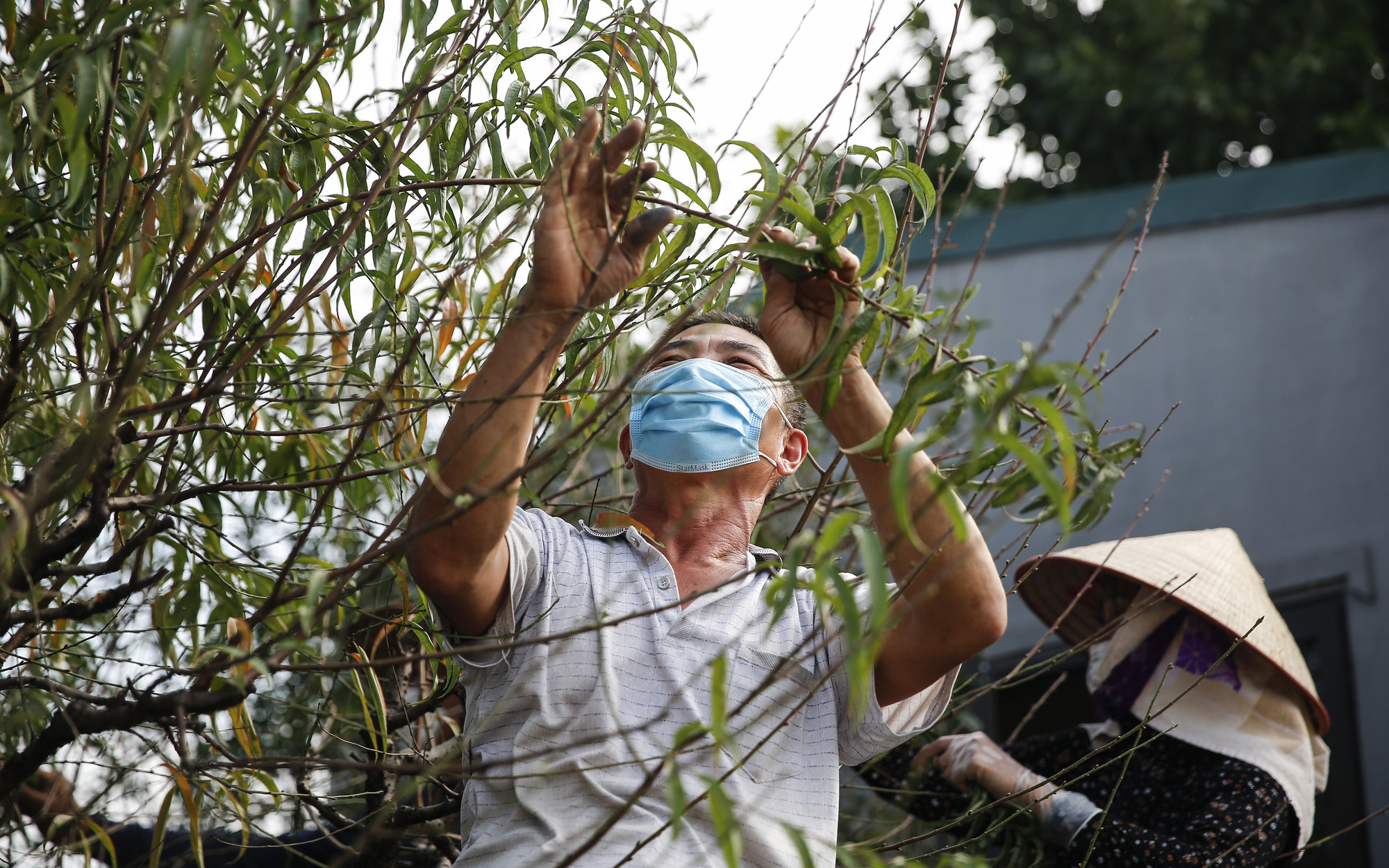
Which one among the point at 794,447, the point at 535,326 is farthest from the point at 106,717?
the point at 794,447

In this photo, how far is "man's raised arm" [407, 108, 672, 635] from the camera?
131cm

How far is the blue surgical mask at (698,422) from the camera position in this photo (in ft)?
5.84

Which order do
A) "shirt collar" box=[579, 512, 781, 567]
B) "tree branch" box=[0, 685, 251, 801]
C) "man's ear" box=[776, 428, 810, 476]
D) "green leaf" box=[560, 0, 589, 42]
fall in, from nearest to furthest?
1. "tree branch" box=[0, 685, 251, 801]
2. "green leaf" box=[560, 0, 589, 42]
3. "shirt collar" box=[579, 512, 781, 567]
4. "man's ear" box=[776, 428, 810, 476]

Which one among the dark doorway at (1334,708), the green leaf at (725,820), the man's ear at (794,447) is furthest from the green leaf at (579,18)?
the dark doorway at (1334,708)

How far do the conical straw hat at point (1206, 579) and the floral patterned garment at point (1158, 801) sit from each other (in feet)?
0.83

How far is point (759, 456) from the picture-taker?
185 cm

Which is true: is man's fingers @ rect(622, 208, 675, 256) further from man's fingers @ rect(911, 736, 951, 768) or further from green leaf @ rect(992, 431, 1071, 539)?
man's fingers @ rect(911, 736, 951, 768)

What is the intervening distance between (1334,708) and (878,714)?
9.27 feet

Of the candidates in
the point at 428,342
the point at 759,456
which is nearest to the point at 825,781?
the point at 759,456

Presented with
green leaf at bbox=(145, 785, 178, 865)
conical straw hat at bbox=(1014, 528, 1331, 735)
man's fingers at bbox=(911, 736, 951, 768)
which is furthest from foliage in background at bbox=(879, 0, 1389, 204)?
green leaf at bbox=(145, 785, 178, 865)

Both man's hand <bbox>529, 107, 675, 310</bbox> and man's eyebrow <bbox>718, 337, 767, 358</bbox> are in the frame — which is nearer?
man's hand <bbox>529, 107, 675, 310</bbox>

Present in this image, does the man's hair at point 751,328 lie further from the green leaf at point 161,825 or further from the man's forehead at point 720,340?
the green leaf at point 161,825

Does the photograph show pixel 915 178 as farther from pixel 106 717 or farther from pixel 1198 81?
pixel 1198 81

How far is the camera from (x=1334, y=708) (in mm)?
3723
